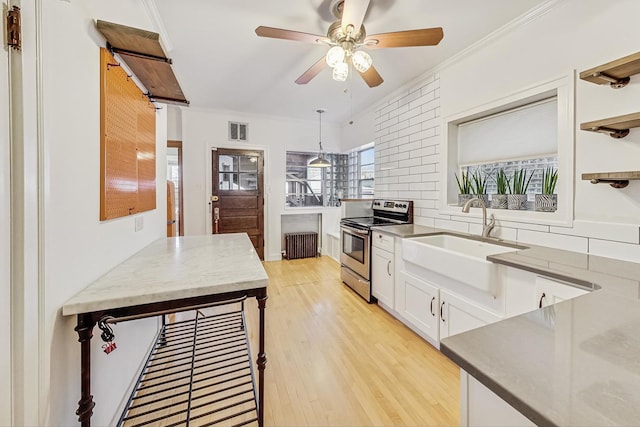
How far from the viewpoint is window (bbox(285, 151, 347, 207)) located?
5.25 m

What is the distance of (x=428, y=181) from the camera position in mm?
3008

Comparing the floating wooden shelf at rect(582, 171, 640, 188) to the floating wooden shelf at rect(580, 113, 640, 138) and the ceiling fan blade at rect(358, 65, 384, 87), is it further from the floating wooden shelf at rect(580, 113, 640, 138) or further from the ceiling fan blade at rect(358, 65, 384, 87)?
the ceiling fan blade at rect(358, 65, 384, 87)

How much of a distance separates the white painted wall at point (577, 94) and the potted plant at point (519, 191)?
152 millimetres

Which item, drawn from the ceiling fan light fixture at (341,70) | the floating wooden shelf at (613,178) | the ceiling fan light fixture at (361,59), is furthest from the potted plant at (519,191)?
the ceiling fan light fixture at (341,70)

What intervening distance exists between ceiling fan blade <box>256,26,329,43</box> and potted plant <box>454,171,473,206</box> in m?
1.88

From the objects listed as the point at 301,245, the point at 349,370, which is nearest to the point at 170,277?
the point at 349,370

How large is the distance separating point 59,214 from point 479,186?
2955 millimetres

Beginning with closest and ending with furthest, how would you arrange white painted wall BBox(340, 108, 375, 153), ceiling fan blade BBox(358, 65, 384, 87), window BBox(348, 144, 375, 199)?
ceiling fan blade BBox(358, 65, 384, 87), white painted wall BBox(340, 108, 375, 153), window BBox(348, 144, 375, 199)

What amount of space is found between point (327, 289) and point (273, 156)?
8.73ft

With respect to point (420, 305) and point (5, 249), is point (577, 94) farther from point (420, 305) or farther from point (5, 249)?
point (5, 249)

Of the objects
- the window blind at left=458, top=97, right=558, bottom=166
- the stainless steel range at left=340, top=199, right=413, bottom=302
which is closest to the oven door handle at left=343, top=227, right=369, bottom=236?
the stainless steel range at left=340, top=199, right=413, bottom=302

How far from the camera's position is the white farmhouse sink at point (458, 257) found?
5.54ft

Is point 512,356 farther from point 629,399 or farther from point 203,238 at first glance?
point 203,238

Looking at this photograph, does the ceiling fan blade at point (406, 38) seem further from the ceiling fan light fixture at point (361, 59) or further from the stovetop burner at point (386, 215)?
the stovetop burner at point (386, 215)
